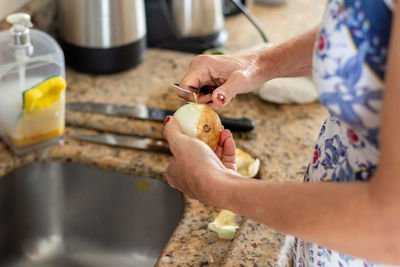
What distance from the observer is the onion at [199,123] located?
0.84 meters

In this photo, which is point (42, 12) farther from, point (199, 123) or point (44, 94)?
point (199, 123)

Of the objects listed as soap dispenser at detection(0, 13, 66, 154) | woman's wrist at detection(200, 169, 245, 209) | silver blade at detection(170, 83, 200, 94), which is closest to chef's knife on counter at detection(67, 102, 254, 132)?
soap dispenser at detection(0, 13, 66, 154)

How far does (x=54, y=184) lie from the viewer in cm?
115

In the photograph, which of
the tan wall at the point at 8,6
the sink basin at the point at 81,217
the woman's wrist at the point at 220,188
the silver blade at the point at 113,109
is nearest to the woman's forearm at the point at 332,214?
the woman's wrist at the point at 220,188

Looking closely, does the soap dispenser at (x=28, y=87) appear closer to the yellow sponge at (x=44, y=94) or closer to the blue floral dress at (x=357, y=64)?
the yellow sponge at (x=44, y=94)

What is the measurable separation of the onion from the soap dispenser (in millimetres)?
318

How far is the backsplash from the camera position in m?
1.31

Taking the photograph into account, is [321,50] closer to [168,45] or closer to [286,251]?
[286,251]

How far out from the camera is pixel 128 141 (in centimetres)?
114

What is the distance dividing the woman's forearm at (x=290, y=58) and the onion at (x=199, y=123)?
121 mm

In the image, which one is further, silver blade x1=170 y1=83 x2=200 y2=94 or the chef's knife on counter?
the chef's knife on counter

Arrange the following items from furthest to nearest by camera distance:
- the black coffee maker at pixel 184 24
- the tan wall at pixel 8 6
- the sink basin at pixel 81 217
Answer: the black coffee maker at pixel 184 24
the tan wall at pixel 8 6
the sink basin at pixel 81 217

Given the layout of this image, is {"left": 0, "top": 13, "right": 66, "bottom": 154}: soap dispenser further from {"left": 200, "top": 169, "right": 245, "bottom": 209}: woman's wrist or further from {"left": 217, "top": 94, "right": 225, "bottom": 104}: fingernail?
{"left": 200, "top": 169, "right": 245, "bottom": 209}: woman's wrist

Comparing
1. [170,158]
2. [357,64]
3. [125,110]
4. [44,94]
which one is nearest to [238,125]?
[170,158]
